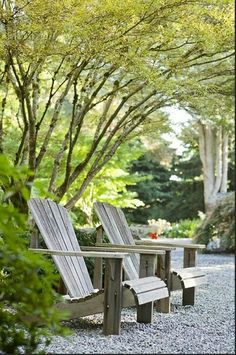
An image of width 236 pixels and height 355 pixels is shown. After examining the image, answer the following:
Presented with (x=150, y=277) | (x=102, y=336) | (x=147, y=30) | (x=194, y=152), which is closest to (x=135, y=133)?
(x=147, y=30)

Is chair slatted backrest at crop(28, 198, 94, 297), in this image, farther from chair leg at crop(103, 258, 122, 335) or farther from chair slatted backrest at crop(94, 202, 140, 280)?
chair slatted backrest at crop(94, 202, 140, 280)

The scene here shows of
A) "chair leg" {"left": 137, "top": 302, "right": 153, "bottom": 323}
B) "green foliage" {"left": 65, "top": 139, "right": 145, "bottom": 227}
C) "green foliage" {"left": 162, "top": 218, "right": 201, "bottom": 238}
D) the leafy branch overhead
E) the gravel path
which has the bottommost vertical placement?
the gravel path

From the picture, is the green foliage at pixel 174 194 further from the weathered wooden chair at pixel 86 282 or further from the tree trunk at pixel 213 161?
the weathered wooden chair at pixel 86 282

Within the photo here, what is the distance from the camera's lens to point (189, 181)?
2078 centimetres

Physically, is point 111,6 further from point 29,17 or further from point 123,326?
point 123,326

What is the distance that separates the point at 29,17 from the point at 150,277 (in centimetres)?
240

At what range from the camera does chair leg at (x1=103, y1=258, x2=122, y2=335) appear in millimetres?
3908

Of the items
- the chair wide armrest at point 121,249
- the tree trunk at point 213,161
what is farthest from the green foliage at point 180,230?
the chair wide armrest at point 121,249

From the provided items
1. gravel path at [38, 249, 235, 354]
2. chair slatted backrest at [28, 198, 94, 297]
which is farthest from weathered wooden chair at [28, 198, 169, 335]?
gravel path at [38, 249, 235, 354]

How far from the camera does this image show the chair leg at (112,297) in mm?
3908

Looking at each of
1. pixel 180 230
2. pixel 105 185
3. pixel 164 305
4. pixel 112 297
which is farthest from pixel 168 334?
pixel 180 230

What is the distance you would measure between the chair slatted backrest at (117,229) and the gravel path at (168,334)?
377 mm

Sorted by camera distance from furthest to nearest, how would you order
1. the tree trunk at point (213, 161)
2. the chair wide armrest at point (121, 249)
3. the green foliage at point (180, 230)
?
the green foliage at point (180, 230) → the tree trunk at point (213, 161) → the chair wide armrest at point (121, 249)

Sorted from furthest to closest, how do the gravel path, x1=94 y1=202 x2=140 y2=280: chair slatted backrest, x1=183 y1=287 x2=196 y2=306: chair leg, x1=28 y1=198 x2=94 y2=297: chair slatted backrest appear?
1. x1=183 y1=287 x2=196 y2=306: chair leg
2. x1=94 y1=202 x2=140 y2=280: chair slatted backrest
3. x1=28 y1=198 x2=94 y2=297: chair slatted backrest
4. the gravel path
